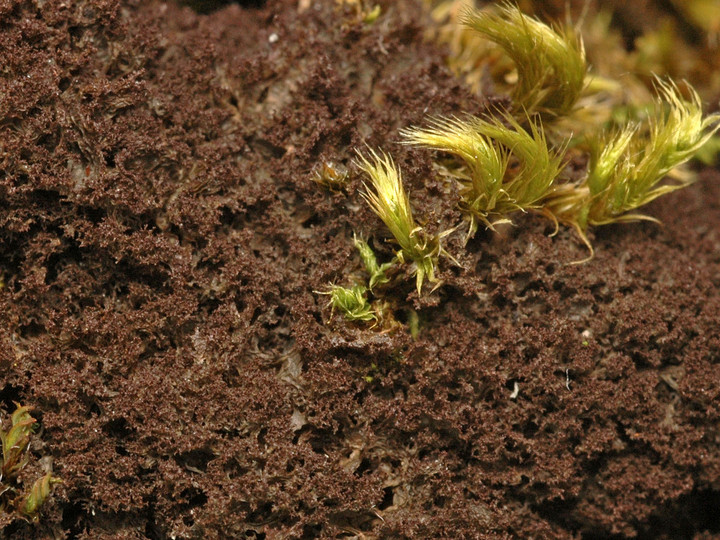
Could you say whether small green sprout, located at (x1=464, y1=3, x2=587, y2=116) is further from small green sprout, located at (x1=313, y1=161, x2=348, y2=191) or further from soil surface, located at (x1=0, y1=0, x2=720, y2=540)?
small green sprout, located at (x1=313, y1=161, x2=348, y2=191)

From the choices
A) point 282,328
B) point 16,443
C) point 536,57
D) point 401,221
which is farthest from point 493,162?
point 16,443

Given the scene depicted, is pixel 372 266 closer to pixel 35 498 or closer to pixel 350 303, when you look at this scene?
pixel 350 303

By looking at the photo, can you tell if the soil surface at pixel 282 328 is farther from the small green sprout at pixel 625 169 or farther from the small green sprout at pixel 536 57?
the small green sprout at pixel 536 57

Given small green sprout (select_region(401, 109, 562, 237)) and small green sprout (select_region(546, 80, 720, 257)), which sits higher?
small green sprout (select_region(401, 109, 562, 237))

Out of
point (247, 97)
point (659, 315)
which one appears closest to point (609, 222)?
point (659, 315)

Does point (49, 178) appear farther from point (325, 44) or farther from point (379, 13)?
point (379, 13)

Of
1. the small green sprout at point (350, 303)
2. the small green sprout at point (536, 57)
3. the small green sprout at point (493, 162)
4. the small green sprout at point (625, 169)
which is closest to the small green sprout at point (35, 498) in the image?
the small green sprout at point (350, 303)

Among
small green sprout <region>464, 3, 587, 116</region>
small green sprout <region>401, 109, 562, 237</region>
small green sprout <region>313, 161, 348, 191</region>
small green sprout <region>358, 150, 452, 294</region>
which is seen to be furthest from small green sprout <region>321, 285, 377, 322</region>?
small green sprout <region>464, 3, 587, 116</region>
